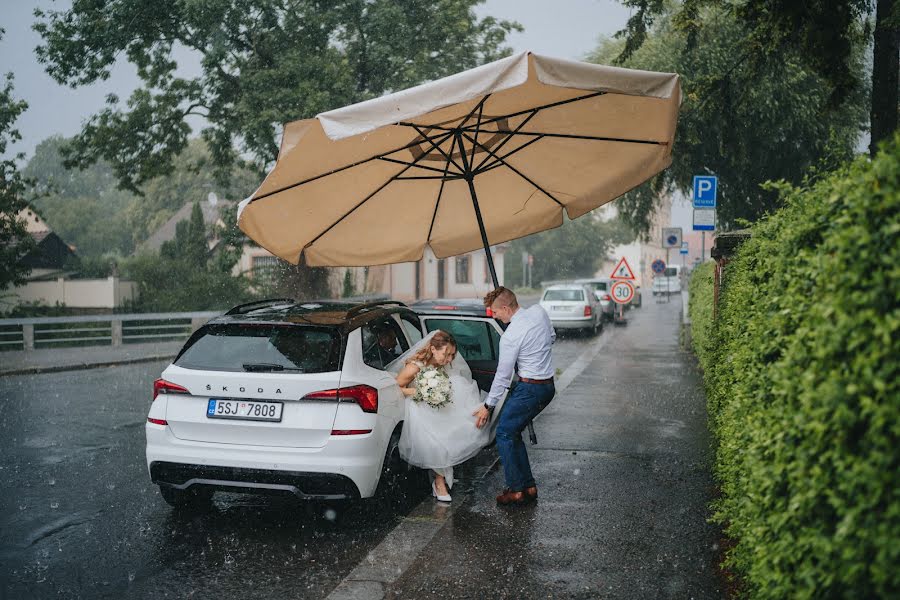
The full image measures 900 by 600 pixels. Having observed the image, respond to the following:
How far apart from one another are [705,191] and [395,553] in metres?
10.8

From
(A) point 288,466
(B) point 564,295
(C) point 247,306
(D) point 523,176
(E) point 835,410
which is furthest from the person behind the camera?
(B) point 564,295

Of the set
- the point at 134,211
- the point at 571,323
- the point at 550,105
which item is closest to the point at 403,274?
the point at 571,323

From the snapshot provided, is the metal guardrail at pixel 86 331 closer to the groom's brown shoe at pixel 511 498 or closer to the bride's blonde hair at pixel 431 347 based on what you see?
the bride's blonde hair at pixel 431 347

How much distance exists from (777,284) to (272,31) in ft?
78.1

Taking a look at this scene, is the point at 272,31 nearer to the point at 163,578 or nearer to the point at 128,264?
the point at 128,264

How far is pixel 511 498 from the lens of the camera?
5922 millimetres

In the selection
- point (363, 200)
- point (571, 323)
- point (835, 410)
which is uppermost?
point (363, 200)

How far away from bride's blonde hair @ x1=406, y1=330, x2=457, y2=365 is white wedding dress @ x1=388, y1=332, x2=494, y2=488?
117 millimetres

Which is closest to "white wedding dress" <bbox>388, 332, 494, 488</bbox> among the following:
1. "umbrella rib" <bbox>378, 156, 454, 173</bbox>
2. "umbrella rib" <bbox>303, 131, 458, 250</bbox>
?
"umbrella rib" <bbox>378, 156, 454, 173</bbox>

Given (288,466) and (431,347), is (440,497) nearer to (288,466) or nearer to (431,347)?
(431,347)

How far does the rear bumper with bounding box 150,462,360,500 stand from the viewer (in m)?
5.03

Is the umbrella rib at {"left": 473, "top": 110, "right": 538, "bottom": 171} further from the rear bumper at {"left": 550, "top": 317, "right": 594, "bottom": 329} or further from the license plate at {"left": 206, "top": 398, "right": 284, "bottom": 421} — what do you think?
A: the rear bumper at {"left": 550, "top": 317, "right": 594, "bottom": 329}

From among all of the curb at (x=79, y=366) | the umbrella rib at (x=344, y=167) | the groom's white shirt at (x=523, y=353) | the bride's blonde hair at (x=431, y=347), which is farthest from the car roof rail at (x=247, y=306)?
the curb at (x=79, y=366)

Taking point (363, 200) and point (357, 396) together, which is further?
point (363, 200)
